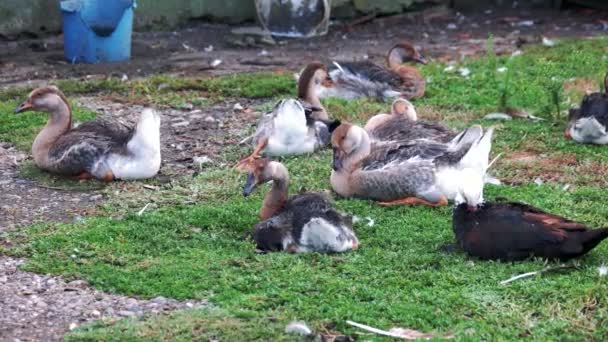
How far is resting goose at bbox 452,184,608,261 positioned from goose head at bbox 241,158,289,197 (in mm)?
1121

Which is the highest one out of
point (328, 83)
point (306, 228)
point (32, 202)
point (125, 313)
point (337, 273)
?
point (328, 83)

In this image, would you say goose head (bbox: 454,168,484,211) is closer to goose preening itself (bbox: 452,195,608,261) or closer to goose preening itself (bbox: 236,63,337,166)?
goose preening itself (bbox: 452,195,608,261)

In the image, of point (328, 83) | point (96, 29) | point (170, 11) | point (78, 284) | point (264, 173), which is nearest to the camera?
point (78, 284)

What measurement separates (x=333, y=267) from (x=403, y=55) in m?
5.65

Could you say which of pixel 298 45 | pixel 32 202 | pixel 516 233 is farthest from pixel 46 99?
pixel 298 45

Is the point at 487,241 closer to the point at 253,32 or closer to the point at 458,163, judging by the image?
the point at 458,163

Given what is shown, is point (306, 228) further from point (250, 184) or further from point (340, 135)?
point (340, 135)

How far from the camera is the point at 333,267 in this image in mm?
6070

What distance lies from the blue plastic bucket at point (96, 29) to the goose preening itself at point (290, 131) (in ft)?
12.0

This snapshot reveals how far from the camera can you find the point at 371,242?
6539 millimetres

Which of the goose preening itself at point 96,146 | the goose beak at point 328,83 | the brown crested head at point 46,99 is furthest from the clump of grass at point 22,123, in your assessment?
the goose beak at point 328,83

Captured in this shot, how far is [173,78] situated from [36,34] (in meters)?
2.72

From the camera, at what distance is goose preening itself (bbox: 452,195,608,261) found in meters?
5.85

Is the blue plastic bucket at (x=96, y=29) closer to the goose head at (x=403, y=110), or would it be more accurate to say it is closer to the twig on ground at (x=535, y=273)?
the goose head at (x=403, y=110)
